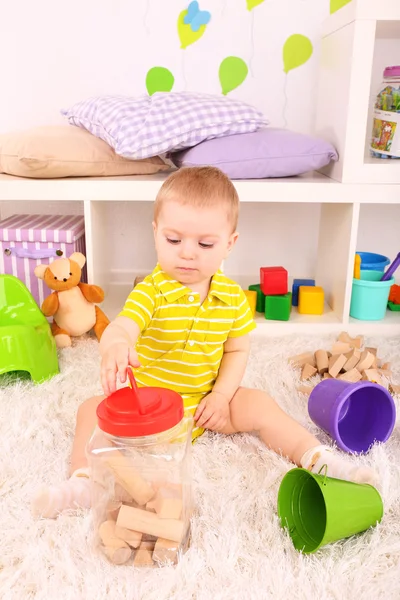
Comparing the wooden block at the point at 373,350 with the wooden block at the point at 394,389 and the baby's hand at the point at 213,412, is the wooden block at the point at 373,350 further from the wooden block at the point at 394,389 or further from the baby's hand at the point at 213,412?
the baby's hand at the point at 213,412

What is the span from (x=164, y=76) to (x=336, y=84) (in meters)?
0.55

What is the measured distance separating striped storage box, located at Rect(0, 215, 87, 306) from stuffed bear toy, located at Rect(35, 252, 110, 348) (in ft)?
0.22

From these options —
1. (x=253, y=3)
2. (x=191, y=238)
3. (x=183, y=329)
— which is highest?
(x=253, y=3)

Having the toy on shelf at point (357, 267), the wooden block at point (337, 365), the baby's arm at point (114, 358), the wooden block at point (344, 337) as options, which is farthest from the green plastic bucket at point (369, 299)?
the baby's arm at point (114, 358)

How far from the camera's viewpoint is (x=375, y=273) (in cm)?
166

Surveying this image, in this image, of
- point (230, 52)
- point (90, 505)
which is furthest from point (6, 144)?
point (90, 505)

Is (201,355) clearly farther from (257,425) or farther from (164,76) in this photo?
(164,76)

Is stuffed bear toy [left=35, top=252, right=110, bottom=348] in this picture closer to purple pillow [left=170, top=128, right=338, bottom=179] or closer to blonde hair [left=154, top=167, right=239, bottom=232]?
purple pillow [left=170, top=128, right=338, bottom=179]

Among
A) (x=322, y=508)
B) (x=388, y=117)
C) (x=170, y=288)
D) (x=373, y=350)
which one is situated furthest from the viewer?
(x=388, y=117)

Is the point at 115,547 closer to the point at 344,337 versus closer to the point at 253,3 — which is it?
the point at 344,337

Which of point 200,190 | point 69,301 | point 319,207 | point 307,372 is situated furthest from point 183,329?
point 319,207

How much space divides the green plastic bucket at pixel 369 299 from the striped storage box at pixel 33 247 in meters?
0.78

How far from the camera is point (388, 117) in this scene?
5.08 feet

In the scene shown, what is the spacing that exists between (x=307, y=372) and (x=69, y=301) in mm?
606
